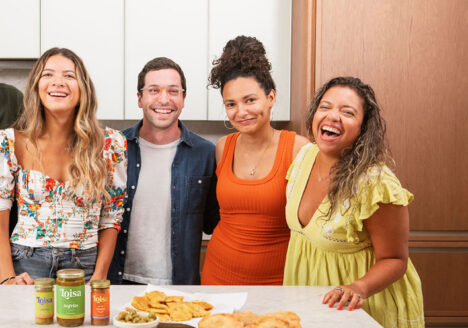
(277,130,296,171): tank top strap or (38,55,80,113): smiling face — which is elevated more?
(38,55,80,113): smiling face

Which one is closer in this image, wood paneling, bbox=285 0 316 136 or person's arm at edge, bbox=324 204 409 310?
person's arm at edge, bbox=324 204 409 310

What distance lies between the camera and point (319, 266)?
4.67 ft

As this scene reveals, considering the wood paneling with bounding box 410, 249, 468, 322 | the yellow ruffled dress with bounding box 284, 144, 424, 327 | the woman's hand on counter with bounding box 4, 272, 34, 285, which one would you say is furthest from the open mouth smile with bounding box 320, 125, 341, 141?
the wood paneling with bounding box 410, 249, 468, 322

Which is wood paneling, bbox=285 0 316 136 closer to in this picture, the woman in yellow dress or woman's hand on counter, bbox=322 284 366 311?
the woman in yellow dress

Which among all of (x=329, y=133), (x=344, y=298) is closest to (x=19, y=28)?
(x=329, y=133)

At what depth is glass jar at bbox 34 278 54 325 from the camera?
105 cm

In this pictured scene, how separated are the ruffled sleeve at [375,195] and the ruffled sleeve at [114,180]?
0.82 m

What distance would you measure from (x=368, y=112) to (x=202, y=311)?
0.75 metres

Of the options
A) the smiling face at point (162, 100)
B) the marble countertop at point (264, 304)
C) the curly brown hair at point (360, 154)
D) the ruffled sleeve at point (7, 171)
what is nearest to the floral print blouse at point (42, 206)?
the ruffled sleeve at point (7, 171)

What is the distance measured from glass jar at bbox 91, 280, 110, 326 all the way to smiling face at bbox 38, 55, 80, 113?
0.78 meters

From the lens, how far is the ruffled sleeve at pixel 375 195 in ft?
4.22

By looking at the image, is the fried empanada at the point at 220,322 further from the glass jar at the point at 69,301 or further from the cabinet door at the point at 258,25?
the cabinet door at the point at 258,25

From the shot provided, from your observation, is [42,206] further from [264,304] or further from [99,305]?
[264,304]

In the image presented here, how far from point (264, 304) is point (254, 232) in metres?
0.49
